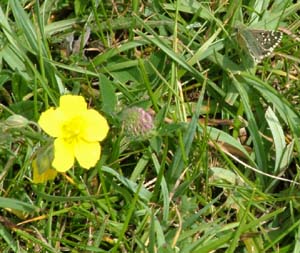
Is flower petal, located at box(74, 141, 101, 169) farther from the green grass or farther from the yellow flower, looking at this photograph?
the green grass

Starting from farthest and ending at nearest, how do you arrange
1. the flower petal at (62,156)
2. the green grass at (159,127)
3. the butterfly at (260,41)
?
1. the butterfly at (260,41)
2. the green grass at (159,127)
3. the flower petal at (62,156)

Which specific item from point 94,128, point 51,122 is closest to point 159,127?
point 94,128

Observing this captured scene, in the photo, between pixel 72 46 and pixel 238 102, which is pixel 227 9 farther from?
pixel 72 46

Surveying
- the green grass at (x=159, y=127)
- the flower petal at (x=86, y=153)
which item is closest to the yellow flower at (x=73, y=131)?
the flower petal at (x=86, y=153)

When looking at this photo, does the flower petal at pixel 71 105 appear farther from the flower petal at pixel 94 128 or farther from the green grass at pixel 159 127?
the green grass at pixel 159 127

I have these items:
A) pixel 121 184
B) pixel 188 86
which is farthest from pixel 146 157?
pixel 188 86
